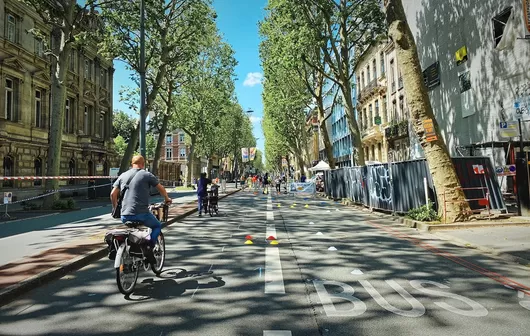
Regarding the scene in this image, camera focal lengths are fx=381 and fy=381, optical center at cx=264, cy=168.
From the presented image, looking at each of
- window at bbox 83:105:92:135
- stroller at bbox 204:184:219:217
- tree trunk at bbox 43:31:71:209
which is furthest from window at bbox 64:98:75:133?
stroller at bbox 204:184:219:217

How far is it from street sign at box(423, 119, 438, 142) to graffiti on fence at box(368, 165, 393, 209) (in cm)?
314

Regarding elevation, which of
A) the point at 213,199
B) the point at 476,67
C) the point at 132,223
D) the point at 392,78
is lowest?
the point at 213,199

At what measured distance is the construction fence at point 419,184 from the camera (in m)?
11.7

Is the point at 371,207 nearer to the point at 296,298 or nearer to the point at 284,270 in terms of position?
the point at 284,270

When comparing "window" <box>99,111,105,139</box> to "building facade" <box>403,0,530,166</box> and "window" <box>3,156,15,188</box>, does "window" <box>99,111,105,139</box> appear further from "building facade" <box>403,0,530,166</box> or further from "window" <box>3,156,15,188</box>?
"building facade" <box>403,0,530,166</box>

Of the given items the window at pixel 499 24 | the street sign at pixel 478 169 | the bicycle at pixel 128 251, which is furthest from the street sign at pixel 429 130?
the bicycle at pixel 128 251

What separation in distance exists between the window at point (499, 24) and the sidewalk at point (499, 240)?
915 centimetres

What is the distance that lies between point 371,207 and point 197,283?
1210cm

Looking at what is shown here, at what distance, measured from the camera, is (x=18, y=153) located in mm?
24219

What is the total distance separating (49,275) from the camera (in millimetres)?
5605

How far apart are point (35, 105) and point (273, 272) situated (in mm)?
27912

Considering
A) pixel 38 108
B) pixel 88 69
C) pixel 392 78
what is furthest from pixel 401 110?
pixel 88 69

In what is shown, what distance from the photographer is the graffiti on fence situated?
1415cm

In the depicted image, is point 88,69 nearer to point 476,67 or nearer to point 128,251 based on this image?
point 476,67
